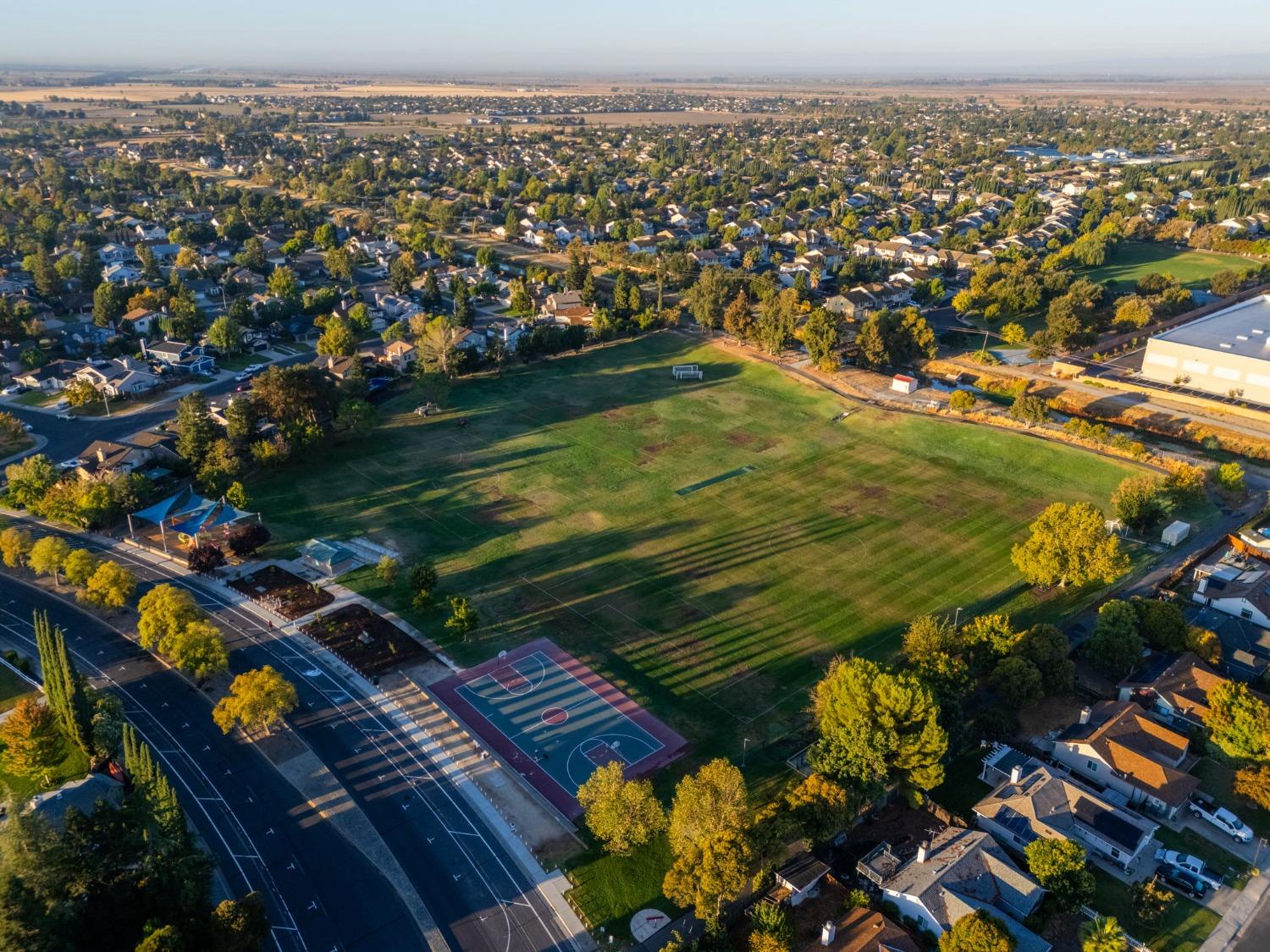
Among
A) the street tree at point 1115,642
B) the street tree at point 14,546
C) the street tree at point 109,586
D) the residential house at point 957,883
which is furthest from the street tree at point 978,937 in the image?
the street tree at point 14,546

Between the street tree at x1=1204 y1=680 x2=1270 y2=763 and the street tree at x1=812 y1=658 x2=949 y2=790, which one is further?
the street tree at x1=1204 y1=680 x2=1270 y2=763

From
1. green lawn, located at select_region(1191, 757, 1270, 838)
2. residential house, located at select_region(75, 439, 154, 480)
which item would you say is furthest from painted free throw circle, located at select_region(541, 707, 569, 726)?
residential house, located at select_region(75, 439, 154, 480)

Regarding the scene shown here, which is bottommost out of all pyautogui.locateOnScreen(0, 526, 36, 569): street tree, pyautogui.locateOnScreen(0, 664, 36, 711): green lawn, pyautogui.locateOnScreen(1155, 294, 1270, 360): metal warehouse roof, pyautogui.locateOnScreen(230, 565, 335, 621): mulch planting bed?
pyautogui.locateOnScreen(0, 664, 36, 711): green lawn

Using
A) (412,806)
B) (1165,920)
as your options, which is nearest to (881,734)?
(1165,920)

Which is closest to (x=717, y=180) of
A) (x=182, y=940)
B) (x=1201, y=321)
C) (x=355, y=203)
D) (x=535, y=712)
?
(x=355, y=203)

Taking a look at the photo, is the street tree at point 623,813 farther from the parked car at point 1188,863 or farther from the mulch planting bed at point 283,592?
the mulch planting bed at point 283,592

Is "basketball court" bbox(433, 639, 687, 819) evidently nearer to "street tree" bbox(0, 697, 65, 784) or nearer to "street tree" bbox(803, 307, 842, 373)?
"street tree" bbox(0, 697, 65, 784)

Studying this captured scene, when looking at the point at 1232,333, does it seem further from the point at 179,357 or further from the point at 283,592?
the point at 179,357
